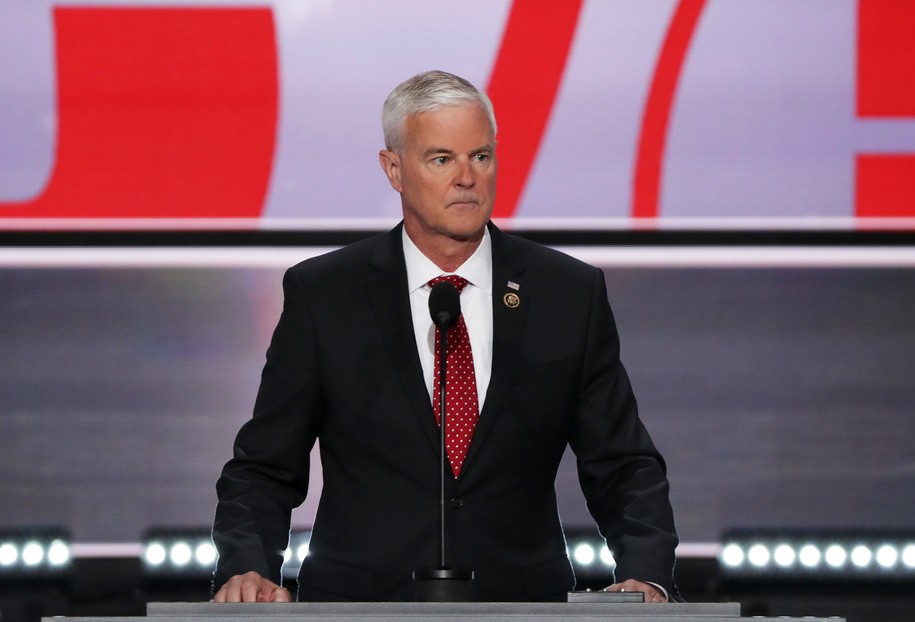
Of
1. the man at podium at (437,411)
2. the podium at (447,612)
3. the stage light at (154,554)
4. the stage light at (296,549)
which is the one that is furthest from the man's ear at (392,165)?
the stage light at (154,554)

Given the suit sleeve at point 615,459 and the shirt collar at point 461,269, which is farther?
the shirt collar at point 461,269

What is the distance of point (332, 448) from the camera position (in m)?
2.44

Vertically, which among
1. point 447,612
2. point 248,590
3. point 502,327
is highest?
point 502,327

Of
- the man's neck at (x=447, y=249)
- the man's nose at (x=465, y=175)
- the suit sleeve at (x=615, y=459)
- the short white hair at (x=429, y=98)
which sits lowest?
the suit sleeve at (x=615, y=459)

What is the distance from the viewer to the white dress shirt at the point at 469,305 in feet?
8.01

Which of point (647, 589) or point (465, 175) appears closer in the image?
point (647, 589)

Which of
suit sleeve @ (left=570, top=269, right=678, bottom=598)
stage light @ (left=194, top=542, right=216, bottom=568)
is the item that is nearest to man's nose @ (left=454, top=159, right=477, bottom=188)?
suit sleeve @ (left=570, top=269, right=678, bottom=598)

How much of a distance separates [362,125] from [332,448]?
2.02 meters

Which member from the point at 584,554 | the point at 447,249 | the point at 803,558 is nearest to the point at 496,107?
the point at 584,554

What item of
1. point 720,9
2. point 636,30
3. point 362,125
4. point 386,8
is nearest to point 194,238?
point 362,125

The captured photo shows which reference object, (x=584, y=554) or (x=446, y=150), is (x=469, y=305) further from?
(x=584, y=554)

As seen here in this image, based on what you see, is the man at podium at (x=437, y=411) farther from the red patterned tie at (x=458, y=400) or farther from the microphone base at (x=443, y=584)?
the microphone base at (x=443, y=584)

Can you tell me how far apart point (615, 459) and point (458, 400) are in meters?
0.30

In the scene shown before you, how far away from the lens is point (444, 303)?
80.8 inches
